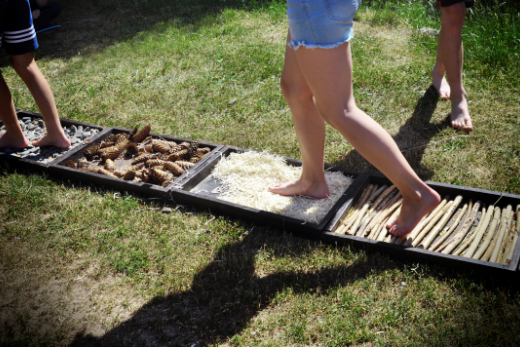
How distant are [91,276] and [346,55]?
5.60 feet

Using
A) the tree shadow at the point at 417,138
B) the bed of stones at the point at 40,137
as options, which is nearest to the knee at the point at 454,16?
the tree shadow at the point at 417,138

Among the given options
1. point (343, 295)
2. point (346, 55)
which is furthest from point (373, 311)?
point (346, 55)

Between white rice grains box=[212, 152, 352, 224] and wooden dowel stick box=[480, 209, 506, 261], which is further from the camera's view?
white rice grains box=[212, 152, 352, 224]

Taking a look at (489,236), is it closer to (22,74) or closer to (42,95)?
(42,95)

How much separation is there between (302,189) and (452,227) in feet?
2.85

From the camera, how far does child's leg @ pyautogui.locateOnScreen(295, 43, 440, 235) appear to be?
2.03 m

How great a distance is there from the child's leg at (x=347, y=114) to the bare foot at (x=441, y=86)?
6.29 ft

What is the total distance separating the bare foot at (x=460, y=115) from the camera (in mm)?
3396

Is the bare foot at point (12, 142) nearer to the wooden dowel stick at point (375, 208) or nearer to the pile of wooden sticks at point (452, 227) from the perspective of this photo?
A: the pile of wooden sticks at point (452, 227)

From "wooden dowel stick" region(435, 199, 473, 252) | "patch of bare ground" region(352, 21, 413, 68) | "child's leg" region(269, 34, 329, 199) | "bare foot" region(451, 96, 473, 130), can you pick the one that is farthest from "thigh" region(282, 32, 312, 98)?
"patch of bare ground" region(352, 21, 413, 68)

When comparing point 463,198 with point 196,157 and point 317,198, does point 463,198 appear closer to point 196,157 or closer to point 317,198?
point 317,198

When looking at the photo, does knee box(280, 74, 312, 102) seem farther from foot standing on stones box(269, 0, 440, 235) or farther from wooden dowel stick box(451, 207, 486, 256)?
wooden dowel stick box(451, 207, 486, 256)

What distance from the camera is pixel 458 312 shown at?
1950mm

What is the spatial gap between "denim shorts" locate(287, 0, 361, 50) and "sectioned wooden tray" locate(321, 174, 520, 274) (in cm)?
99
